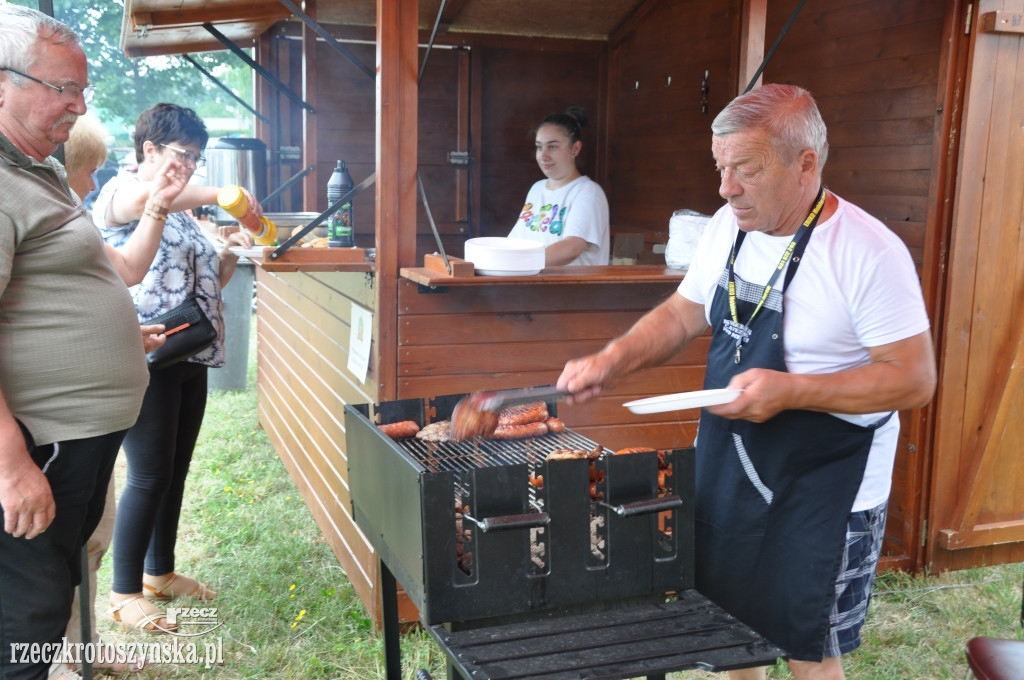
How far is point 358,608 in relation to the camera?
388 cm

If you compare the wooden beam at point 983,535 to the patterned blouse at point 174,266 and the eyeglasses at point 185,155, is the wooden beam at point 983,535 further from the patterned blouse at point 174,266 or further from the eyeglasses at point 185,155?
the eyeglasses at point 185,155

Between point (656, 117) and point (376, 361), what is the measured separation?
3.47 meters

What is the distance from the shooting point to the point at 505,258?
3.23m

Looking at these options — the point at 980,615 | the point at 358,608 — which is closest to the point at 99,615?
the point at 358,608

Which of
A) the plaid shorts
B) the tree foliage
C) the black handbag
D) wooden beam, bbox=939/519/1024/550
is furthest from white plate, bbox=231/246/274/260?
the tree foliage

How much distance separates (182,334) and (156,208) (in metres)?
0.51

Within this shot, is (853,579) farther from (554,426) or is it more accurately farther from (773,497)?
(554,426)

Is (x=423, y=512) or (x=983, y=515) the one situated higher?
(x=423, y=512)

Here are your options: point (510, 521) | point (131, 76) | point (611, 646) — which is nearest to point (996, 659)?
point (611, 646)

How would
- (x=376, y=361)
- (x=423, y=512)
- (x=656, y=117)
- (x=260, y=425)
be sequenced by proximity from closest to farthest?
(x=423, y=512), (x=376, y=361), (x=656, y=117), (x=260, y=425)

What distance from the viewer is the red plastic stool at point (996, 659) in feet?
6.82

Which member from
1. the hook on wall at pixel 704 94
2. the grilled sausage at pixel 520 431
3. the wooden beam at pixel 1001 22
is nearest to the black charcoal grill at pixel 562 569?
the grilled sausage at pixel 520 431

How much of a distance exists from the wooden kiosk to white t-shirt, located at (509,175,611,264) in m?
0.52

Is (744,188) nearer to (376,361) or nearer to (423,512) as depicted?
(423,512)
